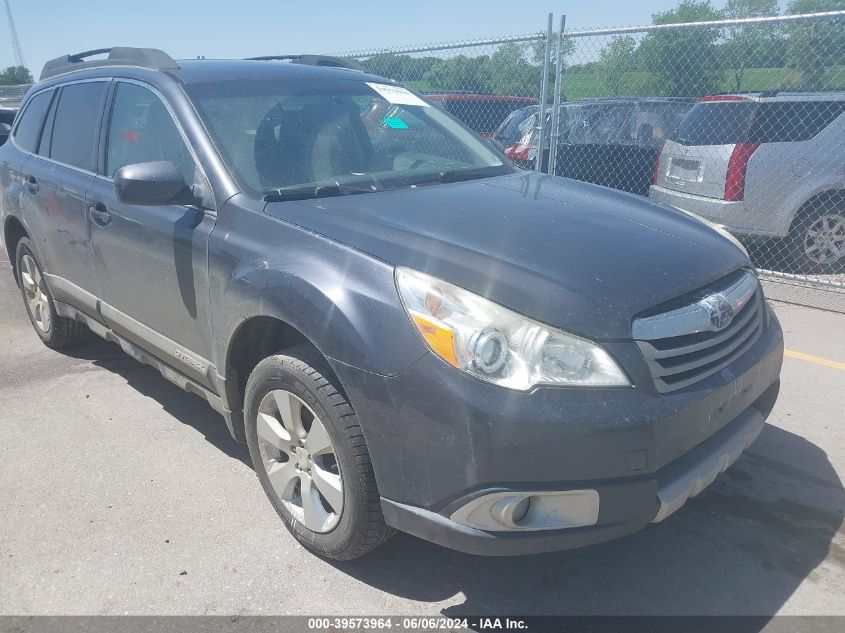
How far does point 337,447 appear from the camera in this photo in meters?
2.46

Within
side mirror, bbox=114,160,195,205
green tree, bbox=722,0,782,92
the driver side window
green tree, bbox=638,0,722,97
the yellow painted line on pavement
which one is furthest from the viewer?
green tree, bbox=638,0,722,97

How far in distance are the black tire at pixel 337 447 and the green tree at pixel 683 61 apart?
20.9 ft

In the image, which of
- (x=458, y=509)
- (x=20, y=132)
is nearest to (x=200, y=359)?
(x=458, y=509)

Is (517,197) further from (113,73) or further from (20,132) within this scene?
(20,132)

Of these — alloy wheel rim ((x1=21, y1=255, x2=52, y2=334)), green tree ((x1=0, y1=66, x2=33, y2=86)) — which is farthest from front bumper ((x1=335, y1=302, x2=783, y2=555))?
green tree ((x1=0, y1=66, x2=33, y2=86))

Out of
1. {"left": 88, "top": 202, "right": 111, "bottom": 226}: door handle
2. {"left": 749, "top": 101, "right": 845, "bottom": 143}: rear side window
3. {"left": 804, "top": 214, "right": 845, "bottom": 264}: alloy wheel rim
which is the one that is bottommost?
{"left": 804, "top": 214, "right": 845, "bottom": 264}: alloy wheel rim

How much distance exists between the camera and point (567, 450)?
211 centimetres

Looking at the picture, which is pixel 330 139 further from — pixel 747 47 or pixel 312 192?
pixel 747 47

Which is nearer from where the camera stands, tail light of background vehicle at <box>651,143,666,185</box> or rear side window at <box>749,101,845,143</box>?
rear side window at <box>749,101,845,143</box>

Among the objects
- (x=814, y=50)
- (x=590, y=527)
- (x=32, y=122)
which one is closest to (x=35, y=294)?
(x=32, y=122)

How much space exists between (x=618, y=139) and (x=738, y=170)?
261 cm

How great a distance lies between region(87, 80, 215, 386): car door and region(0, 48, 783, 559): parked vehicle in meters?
0.01

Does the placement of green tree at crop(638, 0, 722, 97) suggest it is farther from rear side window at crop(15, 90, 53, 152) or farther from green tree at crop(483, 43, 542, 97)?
rear side window at crop(15, 90, 53, 152)

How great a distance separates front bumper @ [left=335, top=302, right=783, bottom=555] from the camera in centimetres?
211
